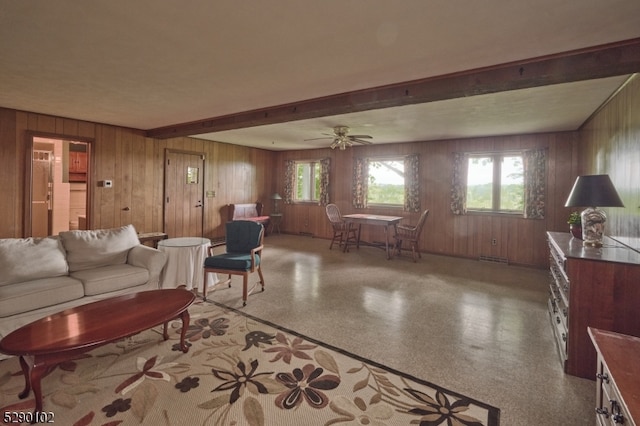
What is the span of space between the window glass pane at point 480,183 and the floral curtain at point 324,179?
11.1ft

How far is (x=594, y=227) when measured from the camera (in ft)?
8.22

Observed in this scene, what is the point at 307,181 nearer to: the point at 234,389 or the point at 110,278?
the point at 110,278

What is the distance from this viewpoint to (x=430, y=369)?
88.0 inches

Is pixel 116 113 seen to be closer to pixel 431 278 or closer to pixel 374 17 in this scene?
pixel 374 17

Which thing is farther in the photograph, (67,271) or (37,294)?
(67,271)

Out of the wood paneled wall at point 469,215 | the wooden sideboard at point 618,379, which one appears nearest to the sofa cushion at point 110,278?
the wooden sideboard at point 618,379

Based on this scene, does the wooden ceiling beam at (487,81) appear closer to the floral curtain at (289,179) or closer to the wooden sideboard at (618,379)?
the wooden sideboard at (618,379)

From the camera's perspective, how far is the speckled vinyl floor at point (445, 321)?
6.59 ft

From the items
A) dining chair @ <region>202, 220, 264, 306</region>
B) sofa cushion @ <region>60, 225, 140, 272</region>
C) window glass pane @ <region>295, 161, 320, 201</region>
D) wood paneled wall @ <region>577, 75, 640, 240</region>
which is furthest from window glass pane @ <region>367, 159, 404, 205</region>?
sofa cushion @ <region>60, 225, 140, 272</region>

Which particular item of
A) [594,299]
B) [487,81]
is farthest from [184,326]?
[487,81]

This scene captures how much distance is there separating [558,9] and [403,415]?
2.55 metres

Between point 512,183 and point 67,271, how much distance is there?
6.78 metres

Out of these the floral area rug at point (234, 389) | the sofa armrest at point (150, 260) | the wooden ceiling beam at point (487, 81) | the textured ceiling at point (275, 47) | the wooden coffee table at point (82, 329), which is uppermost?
the textured ceiling at point (275, 47)

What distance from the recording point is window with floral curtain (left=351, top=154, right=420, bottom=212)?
259 inches
